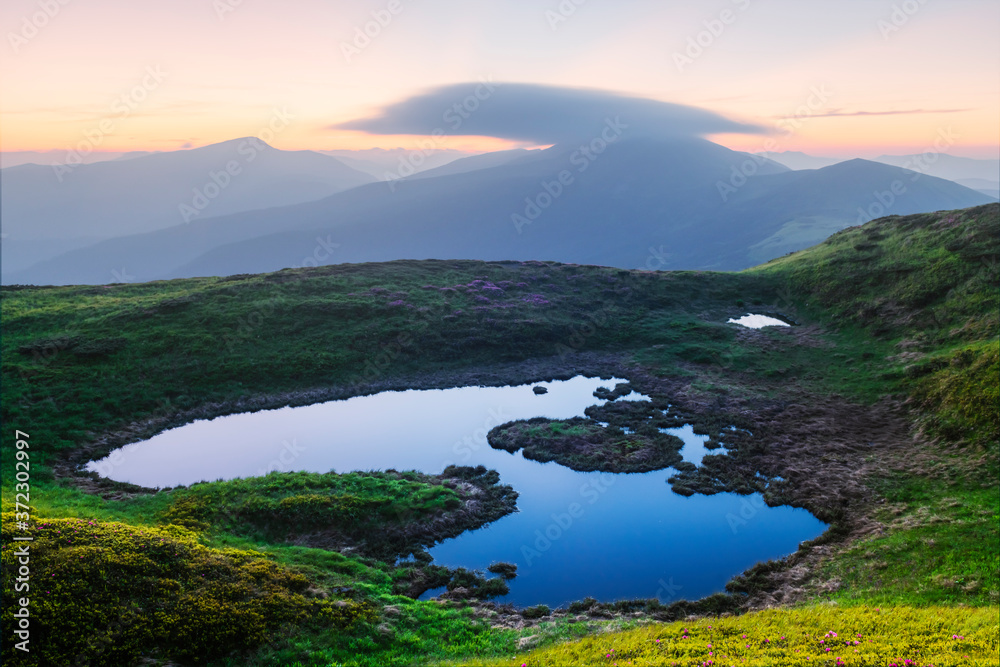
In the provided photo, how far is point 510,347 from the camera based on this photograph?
59.7m

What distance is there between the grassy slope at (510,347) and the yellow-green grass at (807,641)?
1.54 m

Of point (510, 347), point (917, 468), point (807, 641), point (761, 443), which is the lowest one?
point (807, 641)

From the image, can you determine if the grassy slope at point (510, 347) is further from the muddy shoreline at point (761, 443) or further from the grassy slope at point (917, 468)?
the muddy shoreline at point (761, 443)

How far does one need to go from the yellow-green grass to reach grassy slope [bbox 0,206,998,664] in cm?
154

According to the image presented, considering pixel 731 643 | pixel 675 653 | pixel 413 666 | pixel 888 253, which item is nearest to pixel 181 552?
pixel 413 666

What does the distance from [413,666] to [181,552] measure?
959 centimetres

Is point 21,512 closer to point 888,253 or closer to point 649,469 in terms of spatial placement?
point 649,469

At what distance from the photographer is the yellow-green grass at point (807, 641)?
13.8m

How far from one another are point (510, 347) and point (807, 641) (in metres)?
45.7

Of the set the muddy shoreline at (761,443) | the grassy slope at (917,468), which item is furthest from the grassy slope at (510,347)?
the muddy shoreline at (761,443)

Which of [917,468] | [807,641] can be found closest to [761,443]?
[917,468]

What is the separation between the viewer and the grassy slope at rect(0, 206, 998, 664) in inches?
879

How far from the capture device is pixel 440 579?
78.8 ft

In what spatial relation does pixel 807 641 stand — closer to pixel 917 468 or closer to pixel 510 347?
pixel 917 468
